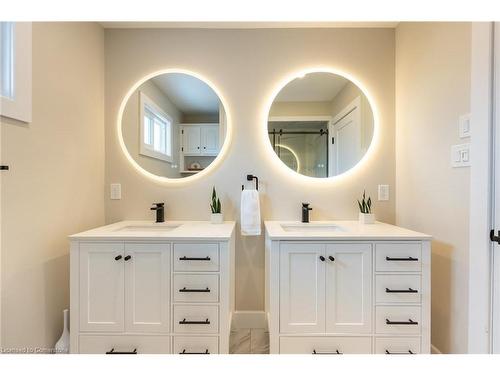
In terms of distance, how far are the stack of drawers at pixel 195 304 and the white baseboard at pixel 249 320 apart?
519 millimetres

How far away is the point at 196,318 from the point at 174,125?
4.48ft

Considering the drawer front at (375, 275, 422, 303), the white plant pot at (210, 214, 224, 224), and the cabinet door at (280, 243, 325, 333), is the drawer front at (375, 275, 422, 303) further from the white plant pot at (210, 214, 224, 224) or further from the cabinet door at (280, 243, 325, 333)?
the white plant pot at (210, 214, 224, 224)

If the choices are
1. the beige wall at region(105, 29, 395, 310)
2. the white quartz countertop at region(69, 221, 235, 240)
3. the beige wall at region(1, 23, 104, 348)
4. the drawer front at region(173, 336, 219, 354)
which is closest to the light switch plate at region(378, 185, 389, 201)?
the beige wall at region(105, 29, 395, 310)

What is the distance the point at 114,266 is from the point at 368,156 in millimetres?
1850

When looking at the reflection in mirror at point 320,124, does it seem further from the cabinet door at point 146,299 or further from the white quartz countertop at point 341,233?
the cabinet door at point 146,299

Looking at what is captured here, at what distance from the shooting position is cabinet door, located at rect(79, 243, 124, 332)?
1.30 metres

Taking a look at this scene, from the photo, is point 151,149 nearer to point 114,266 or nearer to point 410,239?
point 114,266

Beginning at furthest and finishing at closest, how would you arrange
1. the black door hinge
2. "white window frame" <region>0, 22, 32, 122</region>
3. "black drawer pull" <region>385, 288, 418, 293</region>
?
"black drawer pull" <region>385, 288, 418, 293</region> → "white window frame" <region>0, 22, 32, 122</region> → the black door hinge

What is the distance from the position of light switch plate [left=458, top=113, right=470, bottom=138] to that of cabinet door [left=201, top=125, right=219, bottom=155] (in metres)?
1.47

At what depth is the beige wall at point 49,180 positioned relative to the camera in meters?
1.16

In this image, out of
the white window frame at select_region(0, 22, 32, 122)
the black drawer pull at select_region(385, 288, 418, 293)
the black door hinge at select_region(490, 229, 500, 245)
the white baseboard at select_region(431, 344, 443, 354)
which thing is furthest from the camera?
the white baseboard at select_region(431, 344, 443, 354)

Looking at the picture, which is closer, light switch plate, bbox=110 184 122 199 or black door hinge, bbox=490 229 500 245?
black door hinge, bbox=490 229 500 245

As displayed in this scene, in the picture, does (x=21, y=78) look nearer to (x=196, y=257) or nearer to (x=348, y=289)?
(x=196, y=257)

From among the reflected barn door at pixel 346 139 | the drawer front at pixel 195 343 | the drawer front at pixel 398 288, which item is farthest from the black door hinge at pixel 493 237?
the drawer front at pixel 195 343
